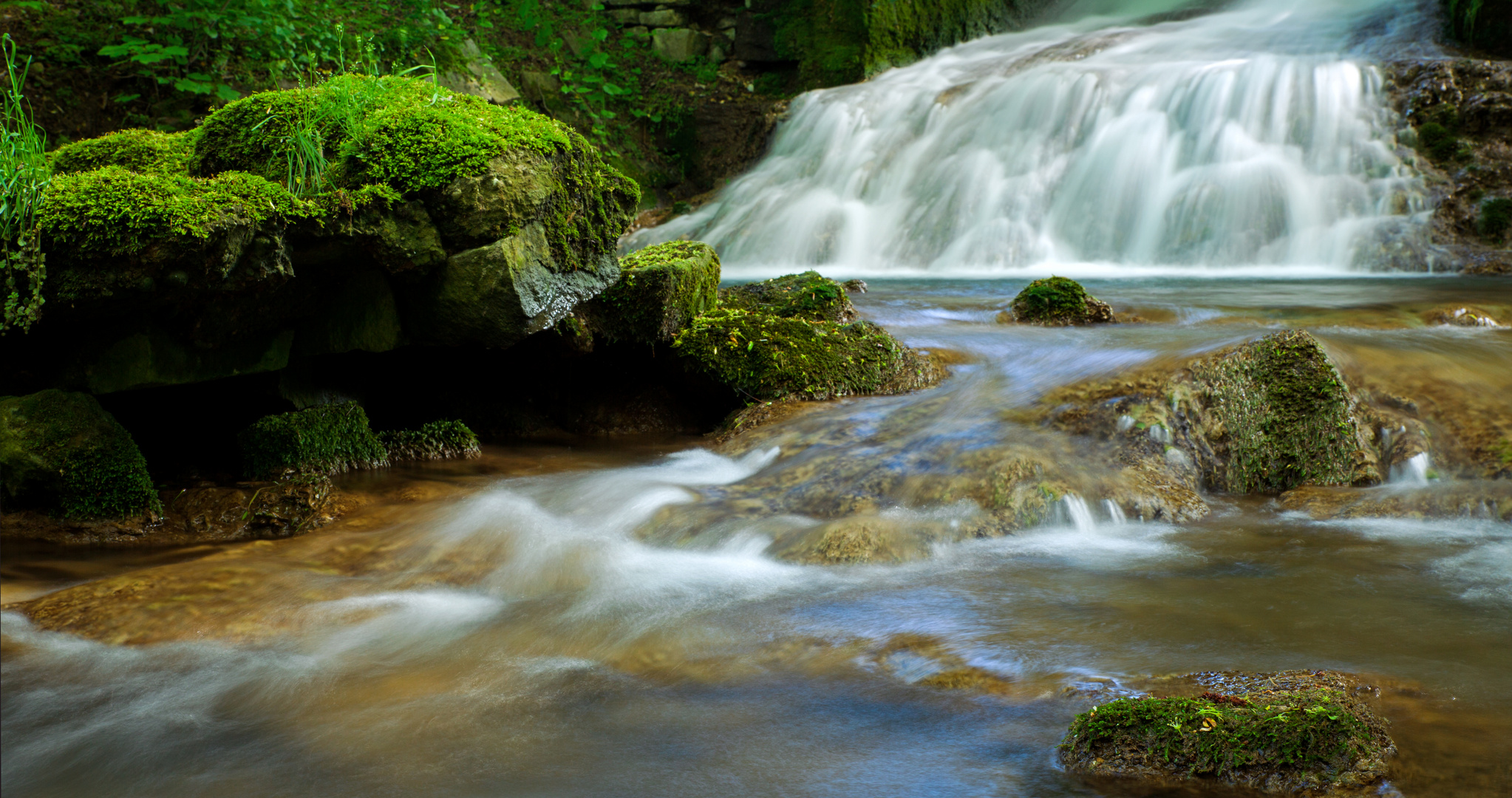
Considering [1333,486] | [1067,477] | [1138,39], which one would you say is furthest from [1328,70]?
[1067,477]

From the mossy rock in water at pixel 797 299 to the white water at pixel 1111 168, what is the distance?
4.40 meters

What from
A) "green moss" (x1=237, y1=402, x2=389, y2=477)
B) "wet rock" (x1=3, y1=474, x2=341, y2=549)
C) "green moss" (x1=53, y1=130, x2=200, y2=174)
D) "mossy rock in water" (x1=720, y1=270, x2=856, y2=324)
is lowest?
"wet rock" (x1=3, y1=474, x2=341, y2=549)

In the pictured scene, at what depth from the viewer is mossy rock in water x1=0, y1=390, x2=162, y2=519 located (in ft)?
12.0

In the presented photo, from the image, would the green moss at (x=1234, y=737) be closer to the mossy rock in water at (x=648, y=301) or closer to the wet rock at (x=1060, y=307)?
the mossy rock in water at (x=648, y=301)

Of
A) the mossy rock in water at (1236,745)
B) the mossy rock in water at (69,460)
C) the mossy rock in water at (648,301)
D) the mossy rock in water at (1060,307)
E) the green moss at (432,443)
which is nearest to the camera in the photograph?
the mossy rock in water at (1236,745)

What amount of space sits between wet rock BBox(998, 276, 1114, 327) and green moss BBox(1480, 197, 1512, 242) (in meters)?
5.20

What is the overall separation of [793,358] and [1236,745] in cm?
364

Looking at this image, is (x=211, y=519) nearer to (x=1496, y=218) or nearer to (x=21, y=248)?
(x=21, y=248)

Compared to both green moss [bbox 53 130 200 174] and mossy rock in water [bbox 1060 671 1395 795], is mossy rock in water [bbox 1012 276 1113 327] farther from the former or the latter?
green moss [bbox 53 130 200 174]

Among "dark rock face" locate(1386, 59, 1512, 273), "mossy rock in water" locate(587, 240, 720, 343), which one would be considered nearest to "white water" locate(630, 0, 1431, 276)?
"dark rock face" locate(1386, 59, 1512, 273)

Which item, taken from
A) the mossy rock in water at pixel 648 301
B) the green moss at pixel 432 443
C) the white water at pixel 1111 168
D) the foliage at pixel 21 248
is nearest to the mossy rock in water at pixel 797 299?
the mossy rock in water at pixel 648 301

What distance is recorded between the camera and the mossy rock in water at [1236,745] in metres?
2.00

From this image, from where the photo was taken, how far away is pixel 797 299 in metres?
6.16

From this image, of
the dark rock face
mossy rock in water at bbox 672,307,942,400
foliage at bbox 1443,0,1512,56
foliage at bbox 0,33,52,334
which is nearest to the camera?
foliage at bbox 0,33,52,334
